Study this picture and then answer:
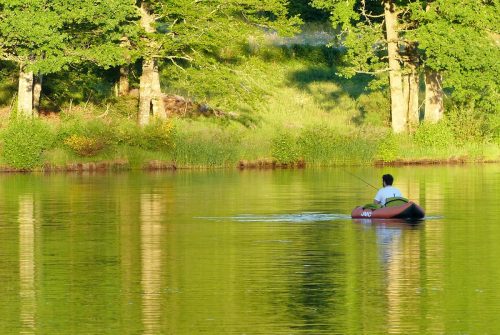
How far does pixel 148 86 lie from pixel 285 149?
25.2 feet

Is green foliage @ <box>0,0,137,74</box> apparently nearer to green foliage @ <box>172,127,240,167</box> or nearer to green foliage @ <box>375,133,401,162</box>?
green foliage @ <box>172,127,240,167</box>

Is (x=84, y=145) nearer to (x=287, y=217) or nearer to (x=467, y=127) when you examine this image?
(x=467, y=127)

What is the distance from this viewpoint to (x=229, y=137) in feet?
222

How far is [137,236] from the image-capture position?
33.4 meters

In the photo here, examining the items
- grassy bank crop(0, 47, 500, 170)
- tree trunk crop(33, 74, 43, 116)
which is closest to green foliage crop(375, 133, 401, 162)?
grassy bank crop(0, 47, 500, 170)

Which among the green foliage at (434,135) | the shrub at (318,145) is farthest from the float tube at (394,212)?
the green foliage at (434,135)

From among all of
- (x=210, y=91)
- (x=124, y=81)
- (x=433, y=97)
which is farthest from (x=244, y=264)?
(x=124, y=81)

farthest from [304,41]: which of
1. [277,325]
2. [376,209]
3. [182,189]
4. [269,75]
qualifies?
[277,325]

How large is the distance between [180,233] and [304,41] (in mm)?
58524

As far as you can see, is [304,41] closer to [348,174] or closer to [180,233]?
[348,174]

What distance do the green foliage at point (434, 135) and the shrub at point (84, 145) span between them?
15097 mm

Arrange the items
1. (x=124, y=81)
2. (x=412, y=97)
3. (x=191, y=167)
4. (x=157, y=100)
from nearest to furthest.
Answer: (x=191, y=167), (x=157, y=100), (x=412, y=97), (x=124, y=81)

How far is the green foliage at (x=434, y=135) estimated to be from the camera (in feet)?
225

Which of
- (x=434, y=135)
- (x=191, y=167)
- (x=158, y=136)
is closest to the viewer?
(x=158, y=136)
